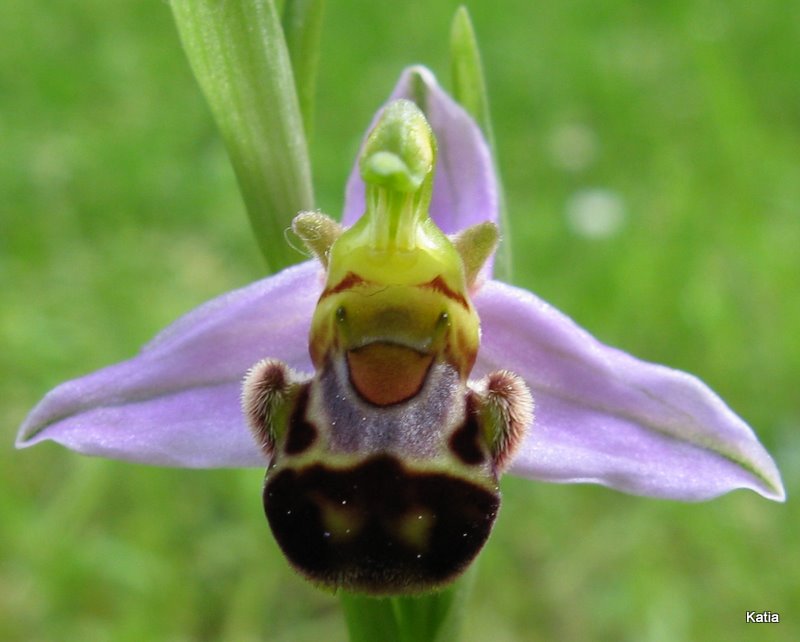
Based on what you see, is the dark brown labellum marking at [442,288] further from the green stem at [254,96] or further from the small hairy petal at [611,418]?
the green stem at [254,96]

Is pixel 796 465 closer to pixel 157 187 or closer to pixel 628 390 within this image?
pixel 628 390

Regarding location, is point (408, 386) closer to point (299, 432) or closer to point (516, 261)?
point (299, 432)

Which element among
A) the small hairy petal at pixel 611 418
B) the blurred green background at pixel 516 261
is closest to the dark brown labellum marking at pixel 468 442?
the small hairy petal at pixel 611 418

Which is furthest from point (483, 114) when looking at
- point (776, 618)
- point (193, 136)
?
point (193, 136)

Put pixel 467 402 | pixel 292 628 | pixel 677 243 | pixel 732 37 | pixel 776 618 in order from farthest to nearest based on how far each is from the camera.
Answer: pixel 732 37 → pixel 677 243 → pixel 292 628 → pixel 776 618 → pixel 467 402

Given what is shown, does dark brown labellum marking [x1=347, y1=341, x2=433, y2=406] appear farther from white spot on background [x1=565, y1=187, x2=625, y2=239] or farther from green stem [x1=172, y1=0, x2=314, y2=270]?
white spot on background [x1=565, y1=187, x2=625, y2=239]

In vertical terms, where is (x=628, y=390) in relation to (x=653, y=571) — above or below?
above
